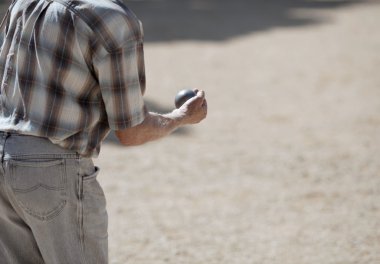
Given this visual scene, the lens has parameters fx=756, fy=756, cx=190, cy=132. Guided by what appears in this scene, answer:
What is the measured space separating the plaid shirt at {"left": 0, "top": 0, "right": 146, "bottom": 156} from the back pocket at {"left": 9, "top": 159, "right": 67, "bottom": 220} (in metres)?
0.09

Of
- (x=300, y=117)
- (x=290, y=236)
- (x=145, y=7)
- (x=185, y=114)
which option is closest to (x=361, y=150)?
(x=300, y=117)

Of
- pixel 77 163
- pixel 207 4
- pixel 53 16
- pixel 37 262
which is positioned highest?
pixel 53 16

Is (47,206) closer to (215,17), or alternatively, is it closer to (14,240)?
(14,240)

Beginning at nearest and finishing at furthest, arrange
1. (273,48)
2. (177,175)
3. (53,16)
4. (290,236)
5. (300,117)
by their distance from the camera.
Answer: (53,16) < (290,236) < (177,175) < (300,117) < (273,48)

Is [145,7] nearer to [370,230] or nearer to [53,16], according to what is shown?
[370,230]

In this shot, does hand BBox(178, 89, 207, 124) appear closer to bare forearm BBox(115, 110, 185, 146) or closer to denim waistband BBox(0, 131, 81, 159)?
bare forearm BBox(115, 110, 185, 146)

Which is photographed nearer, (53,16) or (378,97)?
(53,16)

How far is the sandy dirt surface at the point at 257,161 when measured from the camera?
180 inches

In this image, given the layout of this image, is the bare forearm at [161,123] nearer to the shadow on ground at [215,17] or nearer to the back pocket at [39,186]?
the back pocket at [39,186]

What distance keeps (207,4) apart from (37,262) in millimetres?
13396

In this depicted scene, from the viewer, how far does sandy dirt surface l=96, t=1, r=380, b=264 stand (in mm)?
4566

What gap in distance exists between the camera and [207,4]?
1562cm

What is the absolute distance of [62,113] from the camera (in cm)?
243

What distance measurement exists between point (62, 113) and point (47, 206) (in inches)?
12.3
